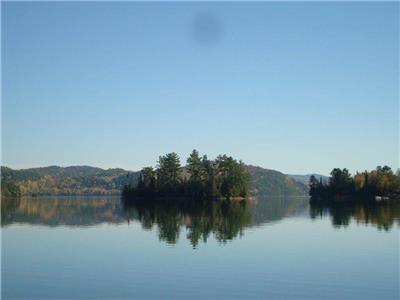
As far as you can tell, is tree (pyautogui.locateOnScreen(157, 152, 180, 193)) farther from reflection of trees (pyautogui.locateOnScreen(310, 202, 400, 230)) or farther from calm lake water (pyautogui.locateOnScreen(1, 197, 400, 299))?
calm lake water (pyautogui.locateOnScreen(1, 197, 400, 299))

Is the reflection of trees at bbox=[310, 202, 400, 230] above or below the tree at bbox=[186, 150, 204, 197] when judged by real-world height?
below

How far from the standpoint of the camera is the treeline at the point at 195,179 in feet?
598

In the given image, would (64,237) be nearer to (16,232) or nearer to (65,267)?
(16,232)

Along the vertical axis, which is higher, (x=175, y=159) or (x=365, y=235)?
(x=175, y=159)

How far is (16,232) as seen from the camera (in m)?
62.0

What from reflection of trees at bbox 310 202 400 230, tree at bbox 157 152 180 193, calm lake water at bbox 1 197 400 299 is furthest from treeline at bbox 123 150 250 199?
calm lake water at bbox 1 197 400 299

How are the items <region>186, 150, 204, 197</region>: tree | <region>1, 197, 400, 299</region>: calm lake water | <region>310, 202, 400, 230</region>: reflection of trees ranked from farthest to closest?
<region>186, 150, 204, 197</region>: tree < <region>310, 202, 400, 230</region>: reflection of trees < <region>1, 197, 400, 299</region>: calm lake water

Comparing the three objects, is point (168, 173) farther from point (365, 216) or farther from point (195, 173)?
point (365, 216)

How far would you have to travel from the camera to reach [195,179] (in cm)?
18550

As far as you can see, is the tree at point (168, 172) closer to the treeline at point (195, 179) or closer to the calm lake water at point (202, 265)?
the treeline at point (195, 179)

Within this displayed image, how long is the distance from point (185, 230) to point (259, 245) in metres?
16.8

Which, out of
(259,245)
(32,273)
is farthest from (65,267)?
(259,245)

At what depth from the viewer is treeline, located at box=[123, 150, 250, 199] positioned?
598 feet

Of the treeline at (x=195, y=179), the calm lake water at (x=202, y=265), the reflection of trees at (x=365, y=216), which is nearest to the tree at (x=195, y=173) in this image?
the treeline at (x=195, y=179)
